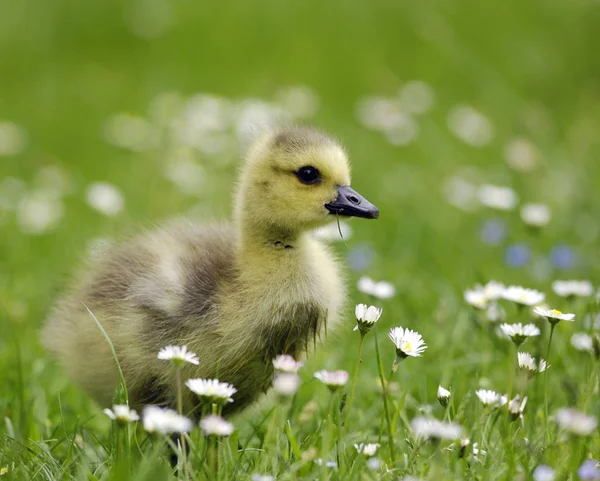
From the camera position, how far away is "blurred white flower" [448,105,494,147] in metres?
6.30

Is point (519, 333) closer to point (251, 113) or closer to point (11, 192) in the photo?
point (251, 113)

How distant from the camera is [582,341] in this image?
290 cm

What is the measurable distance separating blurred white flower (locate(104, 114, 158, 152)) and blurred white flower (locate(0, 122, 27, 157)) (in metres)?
0.60

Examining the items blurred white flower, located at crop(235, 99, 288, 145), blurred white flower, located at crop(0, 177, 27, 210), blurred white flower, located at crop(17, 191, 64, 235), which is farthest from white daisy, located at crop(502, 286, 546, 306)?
blurred white flower, located at crop(0, 177, 27, 210)

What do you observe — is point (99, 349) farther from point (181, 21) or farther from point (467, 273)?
point (181, 21)

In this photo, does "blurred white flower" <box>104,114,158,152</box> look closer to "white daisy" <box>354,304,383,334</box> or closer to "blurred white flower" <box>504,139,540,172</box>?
"blurred white flower" <box>504,139,540,172</box>

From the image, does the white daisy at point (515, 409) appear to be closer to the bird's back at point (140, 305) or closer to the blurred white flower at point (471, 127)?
the bird's back at point (140, 305)

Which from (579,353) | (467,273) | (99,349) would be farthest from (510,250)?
(99,349)

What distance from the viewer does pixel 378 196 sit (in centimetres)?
542

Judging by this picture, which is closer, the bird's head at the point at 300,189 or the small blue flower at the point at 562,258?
the bird's head at the point at 300,189

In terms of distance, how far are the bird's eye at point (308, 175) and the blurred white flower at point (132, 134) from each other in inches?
126

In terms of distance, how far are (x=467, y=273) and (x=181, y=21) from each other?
5.51 metres

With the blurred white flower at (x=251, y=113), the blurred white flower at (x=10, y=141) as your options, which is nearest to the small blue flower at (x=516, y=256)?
the blurred white flower at (x=251, y=113)

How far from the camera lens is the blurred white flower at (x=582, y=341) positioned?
287 centimetres
